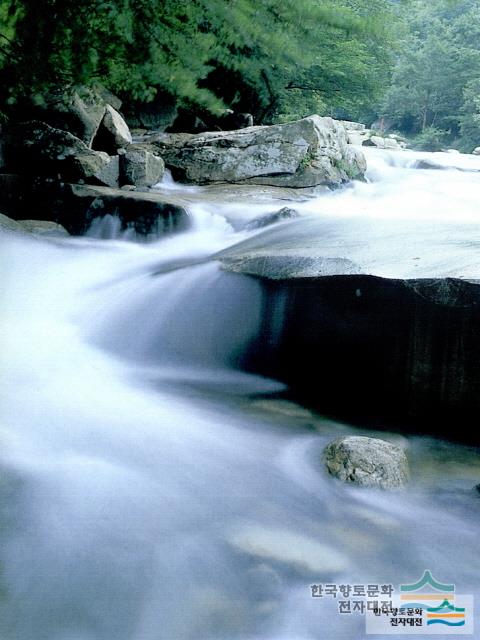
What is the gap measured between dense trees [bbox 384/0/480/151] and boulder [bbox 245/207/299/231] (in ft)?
92.7

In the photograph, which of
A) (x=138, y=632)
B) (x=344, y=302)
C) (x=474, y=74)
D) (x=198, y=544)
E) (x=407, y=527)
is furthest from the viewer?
(x=474, y=74)

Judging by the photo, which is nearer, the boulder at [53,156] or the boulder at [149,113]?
the boulder at [53,156]

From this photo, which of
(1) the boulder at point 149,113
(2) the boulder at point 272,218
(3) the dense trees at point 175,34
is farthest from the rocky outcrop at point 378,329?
(1) the boulder at point 149,113

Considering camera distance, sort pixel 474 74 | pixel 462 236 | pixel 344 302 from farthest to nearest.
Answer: pixel 474 74 → pixel 462 236 → pixel 344 302

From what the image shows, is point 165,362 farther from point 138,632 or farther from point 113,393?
point 138,632

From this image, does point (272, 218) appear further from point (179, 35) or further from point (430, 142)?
point (430, 142)

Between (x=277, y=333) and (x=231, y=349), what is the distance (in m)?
0.39

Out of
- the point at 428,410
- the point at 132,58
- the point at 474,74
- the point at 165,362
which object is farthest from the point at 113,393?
the point at 474,74

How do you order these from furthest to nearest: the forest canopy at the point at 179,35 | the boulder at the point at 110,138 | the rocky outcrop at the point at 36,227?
the boulder at the point at 110,138, the rocky outcrop at the point at 36,227, the forest canopy at the point at 179,35

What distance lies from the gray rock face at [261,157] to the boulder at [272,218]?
2.32 m

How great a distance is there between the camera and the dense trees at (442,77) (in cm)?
3469

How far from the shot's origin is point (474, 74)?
35656 millimetres

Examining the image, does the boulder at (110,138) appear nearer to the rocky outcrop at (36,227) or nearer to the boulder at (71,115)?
the boulder at (71,115)

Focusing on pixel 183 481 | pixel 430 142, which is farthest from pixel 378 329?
pixel 430 142
